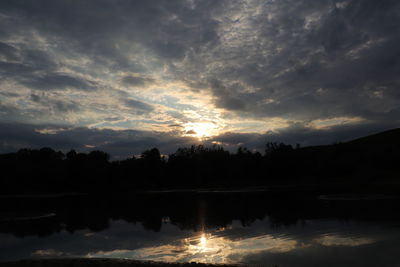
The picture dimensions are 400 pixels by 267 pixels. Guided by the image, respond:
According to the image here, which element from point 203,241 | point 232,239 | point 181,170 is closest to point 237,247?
point 232,239

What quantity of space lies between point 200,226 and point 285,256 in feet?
42.8

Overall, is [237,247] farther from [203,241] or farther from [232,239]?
[203,241]

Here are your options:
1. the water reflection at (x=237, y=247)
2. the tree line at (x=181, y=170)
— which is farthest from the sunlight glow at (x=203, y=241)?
the tree line at (x=181, y=170)

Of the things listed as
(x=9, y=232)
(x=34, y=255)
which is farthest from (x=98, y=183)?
(x=34, y=255)

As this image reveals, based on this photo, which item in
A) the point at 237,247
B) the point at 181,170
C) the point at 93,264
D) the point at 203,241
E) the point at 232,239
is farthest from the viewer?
the point at 181,170

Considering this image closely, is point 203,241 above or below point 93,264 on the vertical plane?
below

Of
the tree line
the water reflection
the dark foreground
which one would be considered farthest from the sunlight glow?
the tree line

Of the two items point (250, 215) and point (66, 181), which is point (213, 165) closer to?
point (66, 181)

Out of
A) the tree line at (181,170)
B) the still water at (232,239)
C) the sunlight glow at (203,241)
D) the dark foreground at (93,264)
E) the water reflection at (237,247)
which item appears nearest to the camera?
the dark foreground at (93,264)

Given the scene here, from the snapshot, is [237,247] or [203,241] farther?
[203,241]

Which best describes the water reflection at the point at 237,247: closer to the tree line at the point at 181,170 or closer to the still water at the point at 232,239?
the still water at the point at 232,239

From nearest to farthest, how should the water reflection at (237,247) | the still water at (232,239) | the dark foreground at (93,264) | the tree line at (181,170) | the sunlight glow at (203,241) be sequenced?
the dark foreground at (93,264), the still water at (232,239), the water reflection at (237,247), the sunlight glow at (203,241), the tree line at (181,170)

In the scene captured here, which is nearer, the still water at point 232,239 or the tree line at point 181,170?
the still water at point 232,239

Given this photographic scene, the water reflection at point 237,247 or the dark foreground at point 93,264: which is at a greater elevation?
the dark foreground at point 93,264
